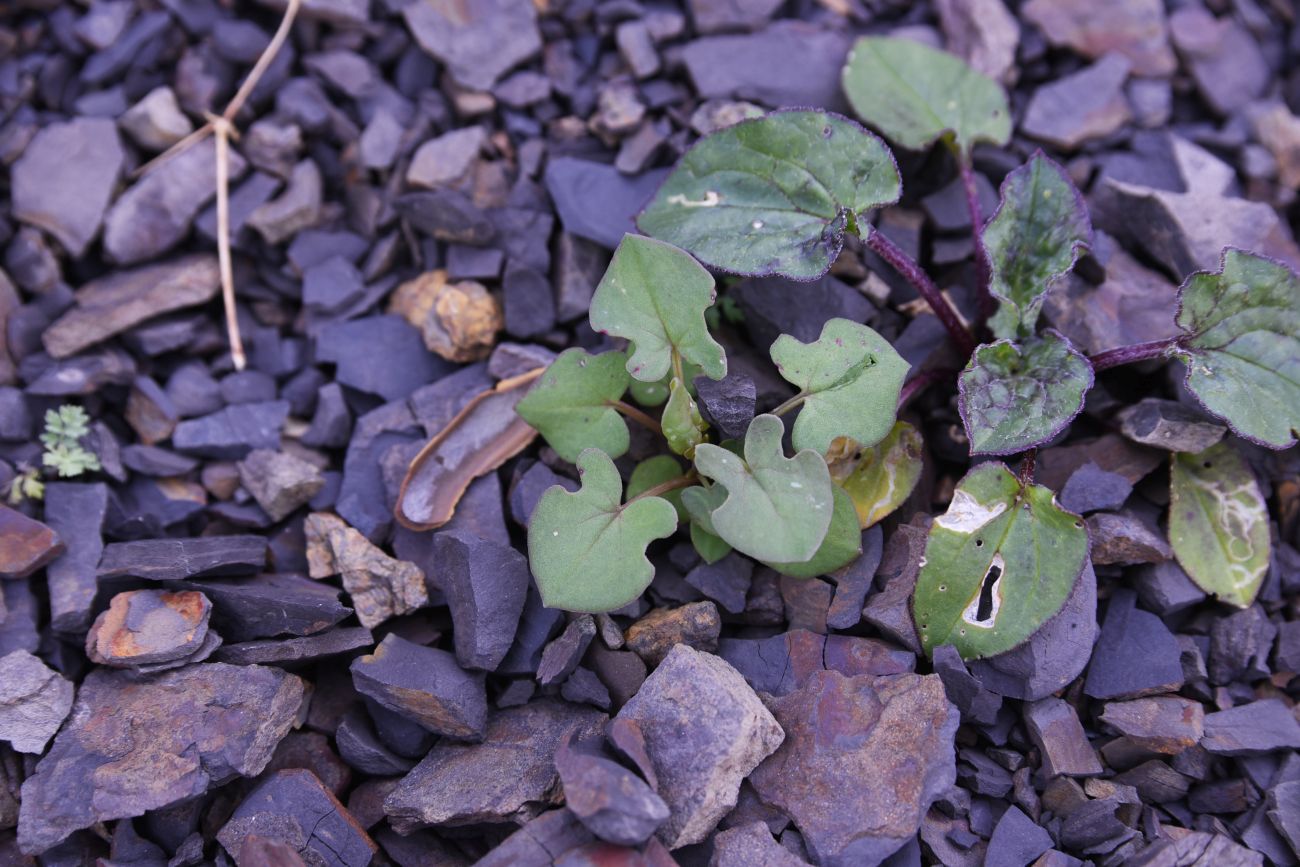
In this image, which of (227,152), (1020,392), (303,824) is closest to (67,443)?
(227,152)

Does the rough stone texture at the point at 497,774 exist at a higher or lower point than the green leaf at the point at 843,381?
lower

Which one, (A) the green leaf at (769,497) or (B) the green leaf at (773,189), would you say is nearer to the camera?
(A) the green leaf at (769,497)

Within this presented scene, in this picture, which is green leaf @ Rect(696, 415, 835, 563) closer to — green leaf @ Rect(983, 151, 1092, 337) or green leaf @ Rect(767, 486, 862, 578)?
Answer: green leaf @ Rect(767, 486, 862, 578)

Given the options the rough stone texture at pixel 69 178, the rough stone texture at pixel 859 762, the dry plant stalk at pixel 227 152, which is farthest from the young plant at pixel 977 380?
the rough stone texture at pixel 69 178

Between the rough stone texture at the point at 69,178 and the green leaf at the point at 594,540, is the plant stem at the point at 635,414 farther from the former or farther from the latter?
the rough stone texture at the point at 69,178

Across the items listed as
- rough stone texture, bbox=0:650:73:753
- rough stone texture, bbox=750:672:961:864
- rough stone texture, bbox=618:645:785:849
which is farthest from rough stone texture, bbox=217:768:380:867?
rough stone texture, bbox=750:672:961:864
